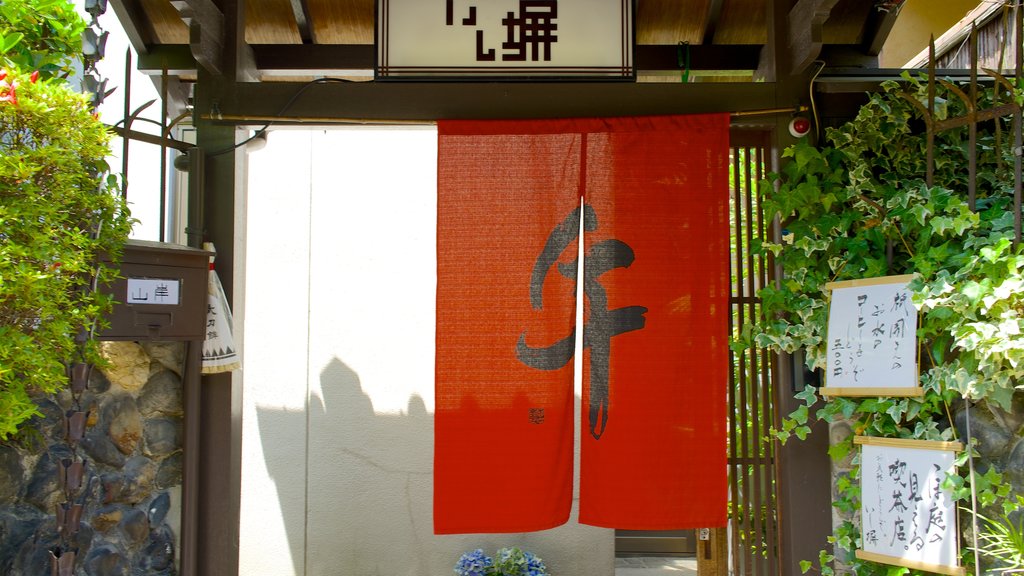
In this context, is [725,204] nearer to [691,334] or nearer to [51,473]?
[691,334]

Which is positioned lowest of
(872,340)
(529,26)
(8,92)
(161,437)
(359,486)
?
(359,486)

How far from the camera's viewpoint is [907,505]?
413 cm

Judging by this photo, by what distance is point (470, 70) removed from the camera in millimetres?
5051

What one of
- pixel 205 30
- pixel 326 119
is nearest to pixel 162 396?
pixel 326 119

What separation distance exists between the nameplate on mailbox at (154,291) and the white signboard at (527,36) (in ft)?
6.02

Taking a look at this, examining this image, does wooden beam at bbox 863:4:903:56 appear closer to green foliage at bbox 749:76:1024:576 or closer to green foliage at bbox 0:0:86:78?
green foliage at bbox 749:76:1024:576

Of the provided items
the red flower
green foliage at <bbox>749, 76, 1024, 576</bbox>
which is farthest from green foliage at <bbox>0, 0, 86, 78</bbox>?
green foliage at <bbox>749, 76, 1024, 576</bbox>

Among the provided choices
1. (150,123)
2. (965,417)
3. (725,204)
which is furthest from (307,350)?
(965,417)

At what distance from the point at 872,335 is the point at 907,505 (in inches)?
34.2

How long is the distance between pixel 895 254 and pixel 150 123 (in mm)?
4217

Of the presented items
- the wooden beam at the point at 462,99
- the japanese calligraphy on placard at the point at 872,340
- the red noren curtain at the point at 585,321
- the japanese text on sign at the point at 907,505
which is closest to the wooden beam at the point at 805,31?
the wooden beam at the point at 462,99

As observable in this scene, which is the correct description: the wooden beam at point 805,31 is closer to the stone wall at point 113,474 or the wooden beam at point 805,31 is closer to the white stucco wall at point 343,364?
the white stucco wall at point 343,364

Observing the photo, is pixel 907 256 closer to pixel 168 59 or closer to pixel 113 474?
pixel 113 474

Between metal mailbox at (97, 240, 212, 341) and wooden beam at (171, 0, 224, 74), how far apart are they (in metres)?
1.13
